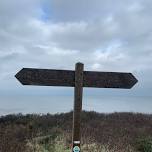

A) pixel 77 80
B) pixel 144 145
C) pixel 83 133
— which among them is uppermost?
pixel 83 133

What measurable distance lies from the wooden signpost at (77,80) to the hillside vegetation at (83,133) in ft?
14.5

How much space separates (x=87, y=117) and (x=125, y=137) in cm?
671

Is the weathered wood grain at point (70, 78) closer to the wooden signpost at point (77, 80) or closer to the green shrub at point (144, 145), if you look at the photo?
the wooden signpost at point (77, 80)

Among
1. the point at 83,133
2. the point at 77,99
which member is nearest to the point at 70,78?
the point at 77,99

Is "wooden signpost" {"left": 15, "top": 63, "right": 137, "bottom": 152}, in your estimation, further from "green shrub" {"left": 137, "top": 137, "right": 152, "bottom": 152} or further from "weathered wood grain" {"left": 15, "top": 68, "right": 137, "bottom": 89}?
"green shrub" {"left": 137, "top": 137, "right": 152, "bottom": 152}

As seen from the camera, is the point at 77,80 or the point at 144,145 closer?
the point at 77,80

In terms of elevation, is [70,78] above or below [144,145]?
above

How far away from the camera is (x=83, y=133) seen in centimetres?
1669

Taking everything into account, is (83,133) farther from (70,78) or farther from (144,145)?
(70,78)

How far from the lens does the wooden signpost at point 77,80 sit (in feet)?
27.3

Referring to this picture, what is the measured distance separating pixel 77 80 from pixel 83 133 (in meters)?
8.36

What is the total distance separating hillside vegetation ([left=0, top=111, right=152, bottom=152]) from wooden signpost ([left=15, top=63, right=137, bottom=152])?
4.43m

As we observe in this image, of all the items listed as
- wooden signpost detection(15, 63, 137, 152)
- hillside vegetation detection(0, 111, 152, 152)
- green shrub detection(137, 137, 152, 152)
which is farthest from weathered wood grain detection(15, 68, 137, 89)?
green shrub detection(137, 137, 152, 152)

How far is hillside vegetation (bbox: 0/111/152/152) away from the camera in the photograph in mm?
14156
